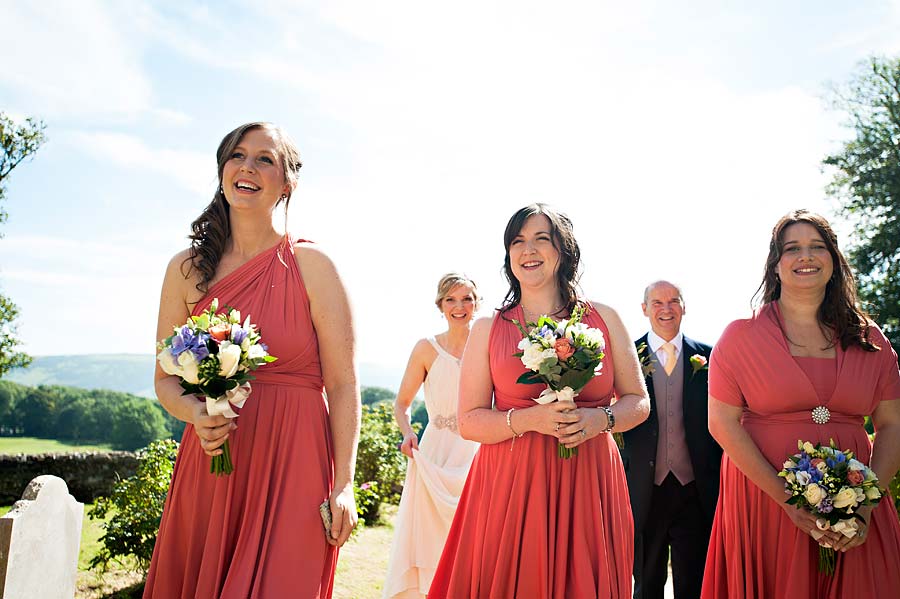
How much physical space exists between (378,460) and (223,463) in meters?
10.8

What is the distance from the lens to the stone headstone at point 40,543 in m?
4.46

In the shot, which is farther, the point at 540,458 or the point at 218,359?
the point at 540,458

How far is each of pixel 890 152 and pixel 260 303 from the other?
34.9m

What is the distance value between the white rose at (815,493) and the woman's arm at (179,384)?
3208 millimetres

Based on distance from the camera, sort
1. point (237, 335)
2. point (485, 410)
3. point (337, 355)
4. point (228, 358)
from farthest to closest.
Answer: point (485, 410) < point (337, 355) < point (237, 335) < point (228, 358)

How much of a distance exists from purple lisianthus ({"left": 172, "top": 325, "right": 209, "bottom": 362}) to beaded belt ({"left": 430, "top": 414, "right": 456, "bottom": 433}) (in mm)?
4750

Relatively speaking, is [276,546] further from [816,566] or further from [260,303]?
[816,566]

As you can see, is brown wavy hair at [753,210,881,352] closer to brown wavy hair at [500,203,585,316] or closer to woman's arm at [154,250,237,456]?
brown wavy hair at [500,203,585,316]

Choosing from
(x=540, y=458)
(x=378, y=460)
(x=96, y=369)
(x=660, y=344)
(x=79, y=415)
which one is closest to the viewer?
(x=540, y=458)

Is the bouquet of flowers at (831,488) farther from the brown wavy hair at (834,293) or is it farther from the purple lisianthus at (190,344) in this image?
the purple lisianthus at (190,344)

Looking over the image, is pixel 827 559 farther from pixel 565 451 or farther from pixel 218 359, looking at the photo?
pixel 218 359

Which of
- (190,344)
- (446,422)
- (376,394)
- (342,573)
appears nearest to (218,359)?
(190,344)

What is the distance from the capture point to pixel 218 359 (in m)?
3.36

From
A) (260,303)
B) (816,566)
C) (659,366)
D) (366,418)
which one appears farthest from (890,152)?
(260,303)
